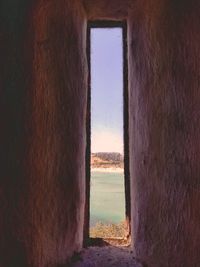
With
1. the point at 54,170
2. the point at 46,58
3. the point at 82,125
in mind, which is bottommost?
the point at 54,170

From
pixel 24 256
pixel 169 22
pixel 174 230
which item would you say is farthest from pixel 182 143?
pixel 24 256

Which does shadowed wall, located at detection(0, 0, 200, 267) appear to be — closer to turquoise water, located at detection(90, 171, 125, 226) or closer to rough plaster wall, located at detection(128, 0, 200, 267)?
rough plaster wall, located at detection(128, 0, 200, 267)

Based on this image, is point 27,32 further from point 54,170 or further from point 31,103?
point 54,170

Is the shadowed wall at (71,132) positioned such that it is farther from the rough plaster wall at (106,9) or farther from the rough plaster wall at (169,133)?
the rough plaster wall at (106,9)

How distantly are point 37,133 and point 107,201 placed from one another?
50.5 meters

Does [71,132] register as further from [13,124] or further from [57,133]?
[13,124]

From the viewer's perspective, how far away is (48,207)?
164 cm

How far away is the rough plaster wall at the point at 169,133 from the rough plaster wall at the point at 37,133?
384mm

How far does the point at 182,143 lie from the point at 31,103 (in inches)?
26.8

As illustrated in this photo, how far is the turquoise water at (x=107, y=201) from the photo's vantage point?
4183 cm

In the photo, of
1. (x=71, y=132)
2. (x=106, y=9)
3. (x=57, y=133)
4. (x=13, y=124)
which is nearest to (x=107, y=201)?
(x=106, y=9)

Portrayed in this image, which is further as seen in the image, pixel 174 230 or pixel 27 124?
pixel 174 230

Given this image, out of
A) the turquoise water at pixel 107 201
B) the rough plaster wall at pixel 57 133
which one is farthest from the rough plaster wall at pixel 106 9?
the turquoise water at pixel 107 201

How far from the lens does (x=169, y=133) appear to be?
66.7 inches
